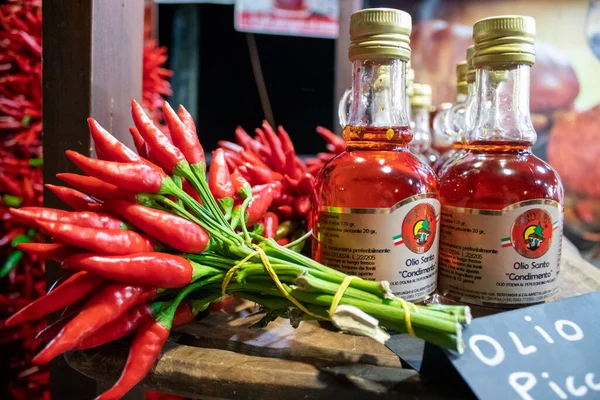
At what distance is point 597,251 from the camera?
2213 millimetres

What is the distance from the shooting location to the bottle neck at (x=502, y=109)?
649 mm

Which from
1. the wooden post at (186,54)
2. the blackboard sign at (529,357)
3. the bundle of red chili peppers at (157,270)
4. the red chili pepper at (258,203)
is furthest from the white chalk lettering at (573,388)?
the wooden post at (186,54)

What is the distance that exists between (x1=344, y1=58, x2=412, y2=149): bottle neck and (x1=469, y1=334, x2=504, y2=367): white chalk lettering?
0.86 feet

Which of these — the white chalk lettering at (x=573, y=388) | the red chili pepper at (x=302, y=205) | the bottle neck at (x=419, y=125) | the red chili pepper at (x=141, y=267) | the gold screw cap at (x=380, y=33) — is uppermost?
the gold screw cap at (x=380, y=33)

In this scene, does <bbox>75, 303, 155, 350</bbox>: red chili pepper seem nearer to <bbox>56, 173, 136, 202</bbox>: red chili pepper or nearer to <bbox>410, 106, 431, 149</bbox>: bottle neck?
<bbox>56, 173, 136, 202</bbox>: red chili pepper

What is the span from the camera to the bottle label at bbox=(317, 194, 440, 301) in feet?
1.92

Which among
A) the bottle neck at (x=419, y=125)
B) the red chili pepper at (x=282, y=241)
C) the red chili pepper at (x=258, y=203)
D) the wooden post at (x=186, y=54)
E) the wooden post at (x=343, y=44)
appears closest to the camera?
the red chili pepper at (x=258, y=203)

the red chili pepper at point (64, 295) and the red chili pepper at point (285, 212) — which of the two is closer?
the red chili pepper at point (64, 295)

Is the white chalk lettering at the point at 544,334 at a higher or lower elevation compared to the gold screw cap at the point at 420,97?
lower

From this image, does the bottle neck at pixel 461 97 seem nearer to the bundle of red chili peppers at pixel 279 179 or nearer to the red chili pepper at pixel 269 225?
the bundle of red chili peppers at pixel 279 179

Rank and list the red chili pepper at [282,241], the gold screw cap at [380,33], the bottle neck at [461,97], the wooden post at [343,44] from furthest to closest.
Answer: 1. the wooden post at [343,44]
2. the bottle neck at [461,97]
3. the red chili pepper at [282,241]
4. the gold screw cap at [380,33]

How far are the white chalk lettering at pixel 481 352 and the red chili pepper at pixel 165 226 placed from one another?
0.97 feet

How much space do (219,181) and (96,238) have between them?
0.59 ft

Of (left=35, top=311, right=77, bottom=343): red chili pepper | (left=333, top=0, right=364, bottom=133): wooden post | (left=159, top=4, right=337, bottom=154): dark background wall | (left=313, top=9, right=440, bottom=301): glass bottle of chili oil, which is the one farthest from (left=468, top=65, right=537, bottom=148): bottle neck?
(left=159, top=4, right=337, bottom=154): dark background wall
